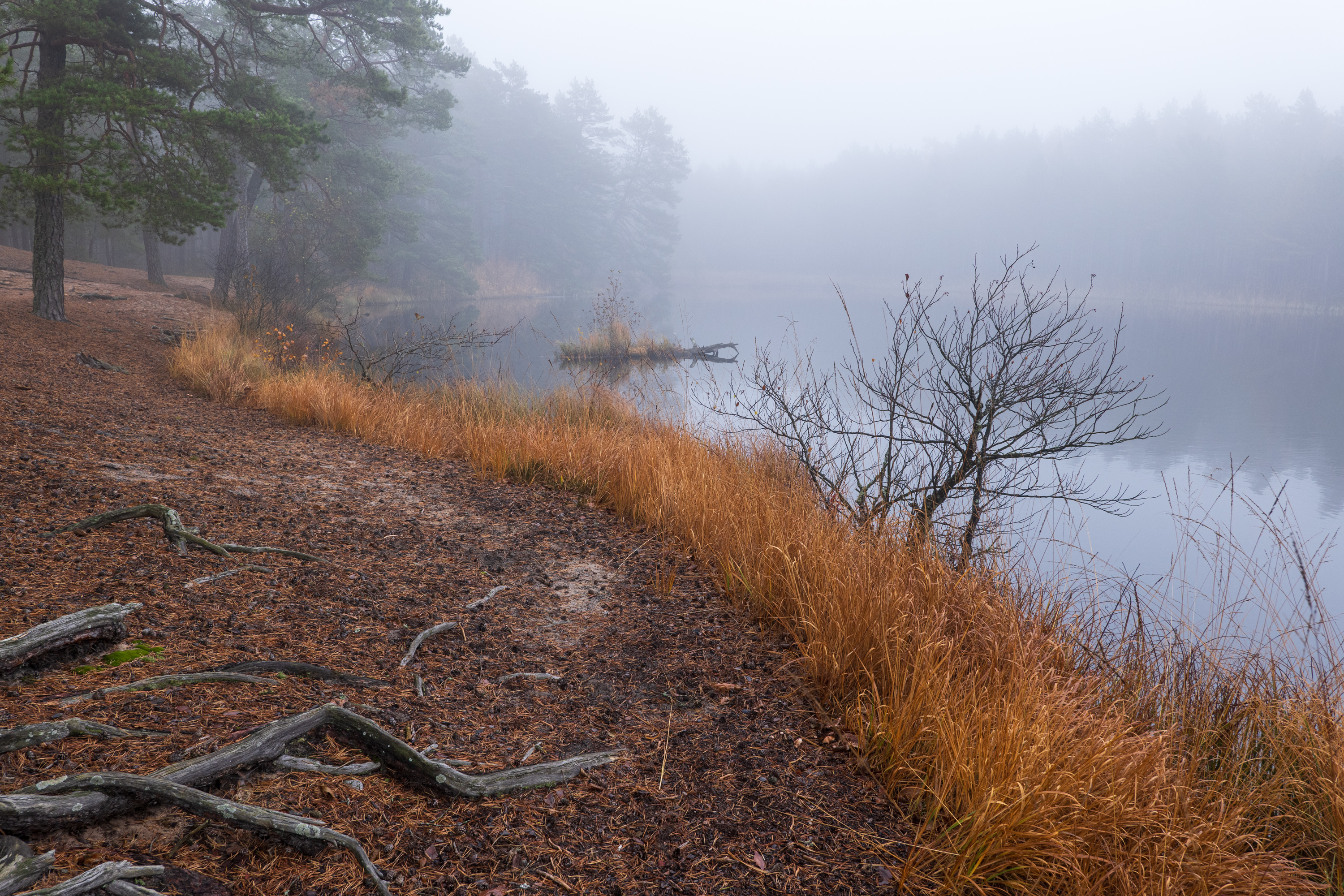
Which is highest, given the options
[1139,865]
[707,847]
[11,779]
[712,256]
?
[712,256]

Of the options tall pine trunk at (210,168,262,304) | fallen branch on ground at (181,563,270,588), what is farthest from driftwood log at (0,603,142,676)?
tall pine trunk at (210,168,262,304)

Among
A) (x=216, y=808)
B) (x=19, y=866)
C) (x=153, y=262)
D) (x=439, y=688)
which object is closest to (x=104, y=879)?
(x=19, y=866)

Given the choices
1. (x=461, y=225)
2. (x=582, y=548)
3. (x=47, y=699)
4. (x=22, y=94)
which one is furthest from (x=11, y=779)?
(x=461, y=225)

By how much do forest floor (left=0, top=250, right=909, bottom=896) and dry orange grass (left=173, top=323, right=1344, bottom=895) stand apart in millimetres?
174

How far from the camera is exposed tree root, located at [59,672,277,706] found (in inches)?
73.1

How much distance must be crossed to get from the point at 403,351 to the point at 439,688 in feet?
25.5

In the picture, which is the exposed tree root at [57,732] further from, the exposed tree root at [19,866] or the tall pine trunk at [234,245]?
the tall pine trunk at [234,245]

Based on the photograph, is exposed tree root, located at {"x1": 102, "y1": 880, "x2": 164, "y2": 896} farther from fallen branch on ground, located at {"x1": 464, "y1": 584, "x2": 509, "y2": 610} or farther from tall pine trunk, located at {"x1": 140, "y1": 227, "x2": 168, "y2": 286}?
tall pine trunk, located at {"x1": 140, "y1": 227, "x2": 168, "y2": 286}

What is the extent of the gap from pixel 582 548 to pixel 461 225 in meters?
34.3

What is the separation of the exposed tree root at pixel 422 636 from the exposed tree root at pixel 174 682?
0.47 metres

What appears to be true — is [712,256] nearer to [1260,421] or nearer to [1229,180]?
[1229,180]

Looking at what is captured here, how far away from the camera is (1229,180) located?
57.5 m

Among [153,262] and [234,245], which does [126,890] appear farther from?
[153,262]

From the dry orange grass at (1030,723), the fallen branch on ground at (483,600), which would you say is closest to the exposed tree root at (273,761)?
the dry orange grass at (1030,723)
